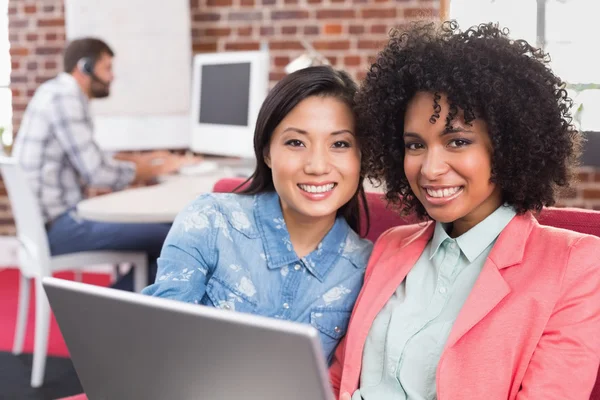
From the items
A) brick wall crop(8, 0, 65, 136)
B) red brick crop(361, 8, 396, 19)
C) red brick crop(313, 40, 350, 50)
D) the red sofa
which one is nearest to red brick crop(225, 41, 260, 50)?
red brick crop(313, 40, 350, 50)

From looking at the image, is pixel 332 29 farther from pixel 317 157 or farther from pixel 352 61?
pixel 317 157

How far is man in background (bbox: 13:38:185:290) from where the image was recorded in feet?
10.9

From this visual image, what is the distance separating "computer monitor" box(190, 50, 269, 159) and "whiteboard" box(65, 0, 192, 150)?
30.3 inches

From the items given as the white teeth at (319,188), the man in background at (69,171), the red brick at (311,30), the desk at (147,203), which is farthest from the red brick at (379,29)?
the white teeth at (319,188)

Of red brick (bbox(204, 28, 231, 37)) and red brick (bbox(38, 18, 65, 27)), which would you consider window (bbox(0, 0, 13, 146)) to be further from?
red brick (bbox(204, 28, 231, 37))

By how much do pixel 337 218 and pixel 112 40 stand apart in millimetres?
3449

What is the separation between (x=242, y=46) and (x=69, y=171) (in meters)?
1.50

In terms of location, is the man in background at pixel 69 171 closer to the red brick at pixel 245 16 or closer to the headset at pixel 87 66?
the headset at pixel 87 66

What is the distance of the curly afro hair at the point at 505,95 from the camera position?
1.23 meters

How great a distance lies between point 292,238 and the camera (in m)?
1.57

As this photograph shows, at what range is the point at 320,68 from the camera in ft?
4.99

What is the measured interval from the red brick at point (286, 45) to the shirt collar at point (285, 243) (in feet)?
10.0

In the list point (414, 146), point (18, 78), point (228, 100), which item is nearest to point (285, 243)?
point (414, 146)

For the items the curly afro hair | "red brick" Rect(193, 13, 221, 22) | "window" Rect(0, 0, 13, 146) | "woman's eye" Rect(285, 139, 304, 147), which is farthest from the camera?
"window" Rect(0, 0, 13, 146)
